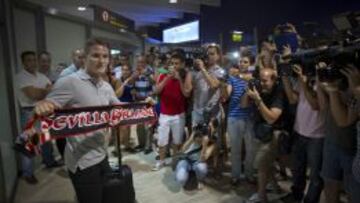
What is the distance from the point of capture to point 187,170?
3.11 meters

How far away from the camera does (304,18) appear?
510cm

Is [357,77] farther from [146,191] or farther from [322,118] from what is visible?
[146,191]

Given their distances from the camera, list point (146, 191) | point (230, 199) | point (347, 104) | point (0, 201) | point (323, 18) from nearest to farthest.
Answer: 1. point (347, 104)
2. point (0, 201)
3. point (230, 199)
4. point (146, 191)
5. point (323, 18)

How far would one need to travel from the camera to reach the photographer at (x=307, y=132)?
2270 mm

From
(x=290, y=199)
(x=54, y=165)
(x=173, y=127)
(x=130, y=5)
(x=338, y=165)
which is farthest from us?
(x=130, y=5)

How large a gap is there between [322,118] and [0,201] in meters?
2.72

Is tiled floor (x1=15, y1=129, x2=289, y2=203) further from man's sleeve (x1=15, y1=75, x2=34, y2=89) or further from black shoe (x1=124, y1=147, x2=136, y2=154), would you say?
man's sleeve (x1=15, y1=75, x2=34, y2=89)

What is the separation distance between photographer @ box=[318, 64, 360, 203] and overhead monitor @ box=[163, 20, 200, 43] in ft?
18.6

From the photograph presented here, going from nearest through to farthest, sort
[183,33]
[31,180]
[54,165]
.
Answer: [31,180], [54,165], [183,33]

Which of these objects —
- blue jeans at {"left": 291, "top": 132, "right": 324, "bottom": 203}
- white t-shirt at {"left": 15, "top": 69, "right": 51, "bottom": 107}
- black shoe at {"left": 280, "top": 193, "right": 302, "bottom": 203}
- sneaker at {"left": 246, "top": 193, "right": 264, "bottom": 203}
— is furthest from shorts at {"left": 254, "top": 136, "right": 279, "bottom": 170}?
white t-shirt at {"left": 15, "top": 69, "right": 51, "bottom": 107}

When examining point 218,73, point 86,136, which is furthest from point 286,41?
point 86,136

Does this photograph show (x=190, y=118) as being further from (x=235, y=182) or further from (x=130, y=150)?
(x=130, y=150)

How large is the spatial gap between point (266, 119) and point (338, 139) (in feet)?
2.22

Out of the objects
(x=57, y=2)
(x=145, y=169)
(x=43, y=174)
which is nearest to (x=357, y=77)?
(x=145, y=169)
